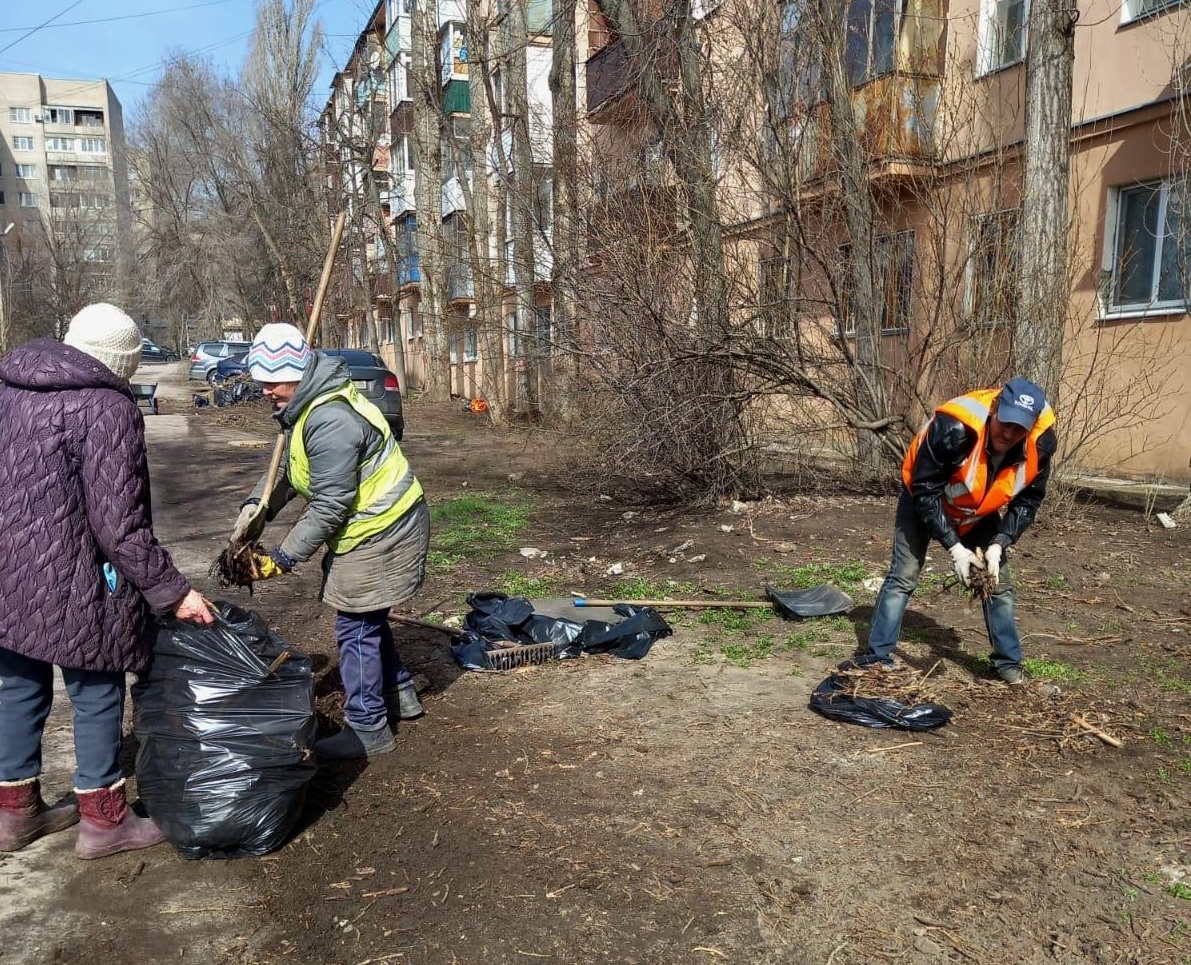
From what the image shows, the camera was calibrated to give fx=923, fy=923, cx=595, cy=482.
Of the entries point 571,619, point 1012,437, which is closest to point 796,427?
point 571,619

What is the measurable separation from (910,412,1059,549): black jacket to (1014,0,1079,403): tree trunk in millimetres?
4118

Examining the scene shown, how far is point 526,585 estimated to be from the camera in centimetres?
631

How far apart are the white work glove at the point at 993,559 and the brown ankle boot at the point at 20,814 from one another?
3734mm

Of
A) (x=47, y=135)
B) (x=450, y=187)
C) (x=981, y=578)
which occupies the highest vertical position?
(x=47, y=135)

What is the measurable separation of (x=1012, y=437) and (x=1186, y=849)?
155cm

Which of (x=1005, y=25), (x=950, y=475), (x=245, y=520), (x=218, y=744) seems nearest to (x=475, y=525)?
(x=245, y=520)

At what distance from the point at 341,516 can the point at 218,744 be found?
885 millimetres

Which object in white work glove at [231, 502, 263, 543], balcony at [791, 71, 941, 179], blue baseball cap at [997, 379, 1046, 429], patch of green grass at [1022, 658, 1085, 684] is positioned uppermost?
balcony at [791, 71, 941, 179]

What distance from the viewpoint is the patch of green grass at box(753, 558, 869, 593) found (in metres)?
6.08

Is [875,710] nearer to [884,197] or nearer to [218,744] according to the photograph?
[218,744]

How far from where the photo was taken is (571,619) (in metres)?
5.21

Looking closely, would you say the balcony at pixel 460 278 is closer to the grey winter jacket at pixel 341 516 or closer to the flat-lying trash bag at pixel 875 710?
the grey winter jacket at pixel 341 516

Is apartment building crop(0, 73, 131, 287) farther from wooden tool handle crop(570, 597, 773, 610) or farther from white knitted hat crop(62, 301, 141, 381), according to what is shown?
white knitted hat crop(62, 301, 141, 381)

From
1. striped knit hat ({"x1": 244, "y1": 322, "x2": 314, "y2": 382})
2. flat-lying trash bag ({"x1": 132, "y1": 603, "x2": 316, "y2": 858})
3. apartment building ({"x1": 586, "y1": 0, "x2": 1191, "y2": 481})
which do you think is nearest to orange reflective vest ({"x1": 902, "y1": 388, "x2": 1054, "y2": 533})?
striped knit hat ({"x1": 244, "y1": 322, "x2": 314, "y2": 382})
